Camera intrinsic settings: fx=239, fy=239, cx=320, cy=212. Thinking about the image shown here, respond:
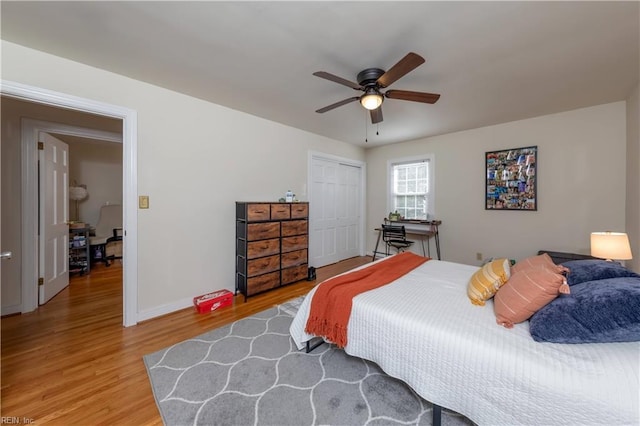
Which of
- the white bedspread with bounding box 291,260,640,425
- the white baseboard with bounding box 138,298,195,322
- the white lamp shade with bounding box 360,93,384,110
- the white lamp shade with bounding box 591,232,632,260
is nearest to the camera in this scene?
the white bedspread with bounding box 291,260,640,425

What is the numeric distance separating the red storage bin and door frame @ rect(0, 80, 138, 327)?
0.56m

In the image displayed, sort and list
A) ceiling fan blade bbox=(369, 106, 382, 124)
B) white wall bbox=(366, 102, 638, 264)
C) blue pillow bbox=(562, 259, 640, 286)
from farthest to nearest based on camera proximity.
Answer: white wall bbox=(366, 102, 638, 264) → ceiling fan blade bbox=(369, 106, 382, 124) → blue pillow bbox=(562, 259, 640, 286)

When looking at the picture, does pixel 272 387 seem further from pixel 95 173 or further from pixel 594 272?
pixel 95 173

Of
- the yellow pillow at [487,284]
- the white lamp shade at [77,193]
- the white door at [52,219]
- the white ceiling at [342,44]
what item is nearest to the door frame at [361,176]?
the white ceiling at [342,44]

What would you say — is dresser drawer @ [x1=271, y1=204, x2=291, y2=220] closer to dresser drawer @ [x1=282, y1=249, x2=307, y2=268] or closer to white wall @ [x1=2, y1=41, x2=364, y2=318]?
white wall @ [x1=2, y1=41, x2=364, y2=318]

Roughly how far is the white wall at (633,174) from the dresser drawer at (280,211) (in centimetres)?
368

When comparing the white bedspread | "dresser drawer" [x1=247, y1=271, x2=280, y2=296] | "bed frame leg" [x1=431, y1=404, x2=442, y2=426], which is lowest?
"bed frame leg" [x1=431, y1=404, x2=442, y2=426]

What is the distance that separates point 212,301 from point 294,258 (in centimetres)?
118

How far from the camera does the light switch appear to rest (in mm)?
2410

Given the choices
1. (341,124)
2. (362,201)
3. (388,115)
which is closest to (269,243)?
(341,124)

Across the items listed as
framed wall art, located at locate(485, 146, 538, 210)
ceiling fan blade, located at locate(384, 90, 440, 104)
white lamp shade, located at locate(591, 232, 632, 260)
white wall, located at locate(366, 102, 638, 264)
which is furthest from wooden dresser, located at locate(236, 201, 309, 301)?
white lamp shade, located at locate(591, 232, 632, 260)

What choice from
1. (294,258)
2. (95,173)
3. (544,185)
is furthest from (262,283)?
(95,173)

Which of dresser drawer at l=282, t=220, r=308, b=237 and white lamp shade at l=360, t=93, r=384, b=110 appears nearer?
white lamp shade at l=360, t=93, r=384, b=110

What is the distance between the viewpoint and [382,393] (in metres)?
1.52
